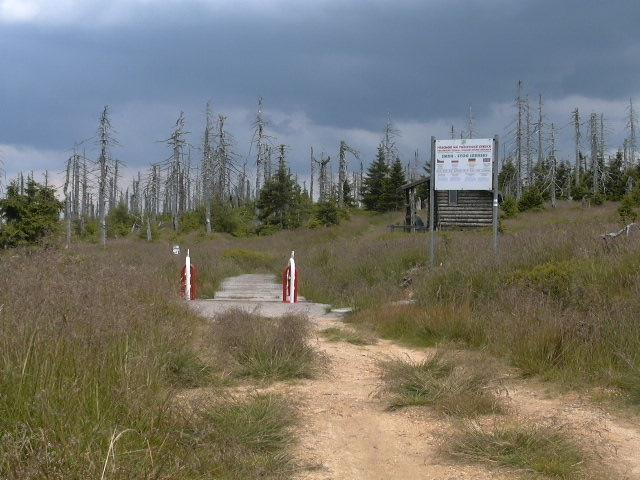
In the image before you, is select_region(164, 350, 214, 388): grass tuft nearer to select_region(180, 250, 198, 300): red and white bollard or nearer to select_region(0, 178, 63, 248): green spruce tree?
select_region(180, 250, 198, 300): red and white bollard

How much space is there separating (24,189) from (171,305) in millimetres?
15607

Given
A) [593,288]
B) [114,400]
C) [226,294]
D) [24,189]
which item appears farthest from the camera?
[24,189]

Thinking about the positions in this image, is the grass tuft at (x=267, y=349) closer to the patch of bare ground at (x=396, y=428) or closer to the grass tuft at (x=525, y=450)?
the patch of bare ground at (x=396, y=428)

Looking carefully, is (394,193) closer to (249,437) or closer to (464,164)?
(464,164)

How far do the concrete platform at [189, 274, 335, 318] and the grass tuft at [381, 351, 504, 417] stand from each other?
4.37 m

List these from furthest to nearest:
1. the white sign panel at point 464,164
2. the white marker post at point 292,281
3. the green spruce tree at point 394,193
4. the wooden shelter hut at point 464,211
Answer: the green spruce tree at point 394,193, the wooden shelter hut at point 464,211, the white marker post at point 292,281, the white sign panel at point 464,164

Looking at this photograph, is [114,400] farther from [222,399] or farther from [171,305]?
[171,305]

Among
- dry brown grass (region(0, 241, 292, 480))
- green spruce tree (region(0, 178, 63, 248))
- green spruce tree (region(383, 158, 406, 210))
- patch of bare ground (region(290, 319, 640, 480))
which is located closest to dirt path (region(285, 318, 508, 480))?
patch of bare ground (region(290, 319, 640, 480))

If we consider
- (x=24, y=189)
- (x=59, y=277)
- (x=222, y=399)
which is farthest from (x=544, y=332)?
(x=24, y=189)

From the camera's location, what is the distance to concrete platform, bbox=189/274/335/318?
1186 centimetres

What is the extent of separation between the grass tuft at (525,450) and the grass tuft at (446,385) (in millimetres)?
598

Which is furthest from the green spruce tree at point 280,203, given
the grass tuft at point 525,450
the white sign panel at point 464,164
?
the grass tuft at point 525,450

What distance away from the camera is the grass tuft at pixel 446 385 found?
5.40 meters

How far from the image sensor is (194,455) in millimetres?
3738
